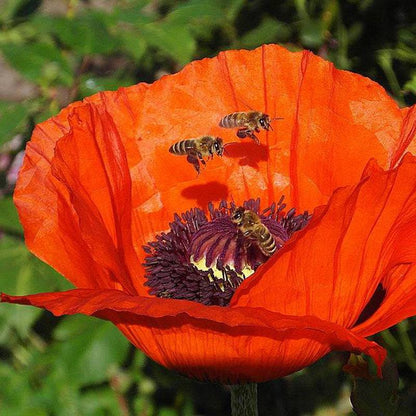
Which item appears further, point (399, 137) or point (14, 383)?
point (14, 383)

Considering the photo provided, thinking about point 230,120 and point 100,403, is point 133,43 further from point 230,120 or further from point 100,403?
point 100,403

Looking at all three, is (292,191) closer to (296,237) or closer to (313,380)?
(296,237)

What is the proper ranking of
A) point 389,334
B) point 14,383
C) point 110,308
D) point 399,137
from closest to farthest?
point 110,308, point 399,137, point 14,383, point 389,334

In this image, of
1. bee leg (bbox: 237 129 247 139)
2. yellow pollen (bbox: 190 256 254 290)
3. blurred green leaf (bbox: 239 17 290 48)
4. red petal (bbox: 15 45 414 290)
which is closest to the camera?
red petal (bbox: 15 45 414 290)

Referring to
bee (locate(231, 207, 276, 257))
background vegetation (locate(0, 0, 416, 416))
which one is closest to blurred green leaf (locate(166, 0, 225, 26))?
background vegetation (locate(0, 0, 416, 416))

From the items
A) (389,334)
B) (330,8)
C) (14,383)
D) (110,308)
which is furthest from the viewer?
(330,8)

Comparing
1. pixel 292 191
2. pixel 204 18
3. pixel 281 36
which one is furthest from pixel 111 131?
pixel 281 36

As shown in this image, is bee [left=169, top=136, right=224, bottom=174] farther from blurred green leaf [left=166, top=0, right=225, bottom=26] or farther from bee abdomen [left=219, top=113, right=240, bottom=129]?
blurred green leaf [left=166, top=0, right=225, bottom=26]

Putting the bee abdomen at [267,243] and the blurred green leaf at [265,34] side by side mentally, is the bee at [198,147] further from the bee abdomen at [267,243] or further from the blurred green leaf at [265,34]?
the blurred green leaf at [265,34]
